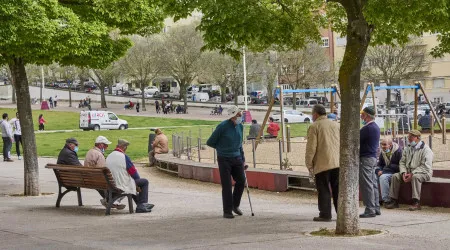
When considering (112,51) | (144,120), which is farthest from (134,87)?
(112,51)

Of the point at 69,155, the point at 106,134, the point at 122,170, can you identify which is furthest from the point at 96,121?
the point at 122,170

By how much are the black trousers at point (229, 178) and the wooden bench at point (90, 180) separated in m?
1.70

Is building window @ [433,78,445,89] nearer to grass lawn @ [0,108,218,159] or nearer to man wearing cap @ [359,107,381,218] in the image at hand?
grass lawn @ [0,108,218,159]

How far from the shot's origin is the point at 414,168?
50.7 feet

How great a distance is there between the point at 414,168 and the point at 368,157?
1772mm

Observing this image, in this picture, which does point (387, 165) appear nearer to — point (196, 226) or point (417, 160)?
point (417, 160)

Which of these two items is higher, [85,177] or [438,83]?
[438,83]

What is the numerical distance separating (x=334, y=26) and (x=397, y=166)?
2.75m

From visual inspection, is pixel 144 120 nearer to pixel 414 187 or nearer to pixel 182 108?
pixel 182 108

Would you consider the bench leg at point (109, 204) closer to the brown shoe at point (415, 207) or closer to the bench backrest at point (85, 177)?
the bench backrest at point (85, 177)

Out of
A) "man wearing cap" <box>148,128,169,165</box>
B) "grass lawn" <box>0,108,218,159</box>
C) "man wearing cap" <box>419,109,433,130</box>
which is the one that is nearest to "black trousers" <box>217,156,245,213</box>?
"grass lawn" <box>0,108,218,159</box>

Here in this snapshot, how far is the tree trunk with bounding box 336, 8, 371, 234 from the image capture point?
1193 cm

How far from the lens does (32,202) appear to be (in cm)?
1812

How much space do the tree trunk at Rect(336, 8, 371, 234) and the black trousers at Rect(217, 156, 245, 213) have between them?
114 inches
